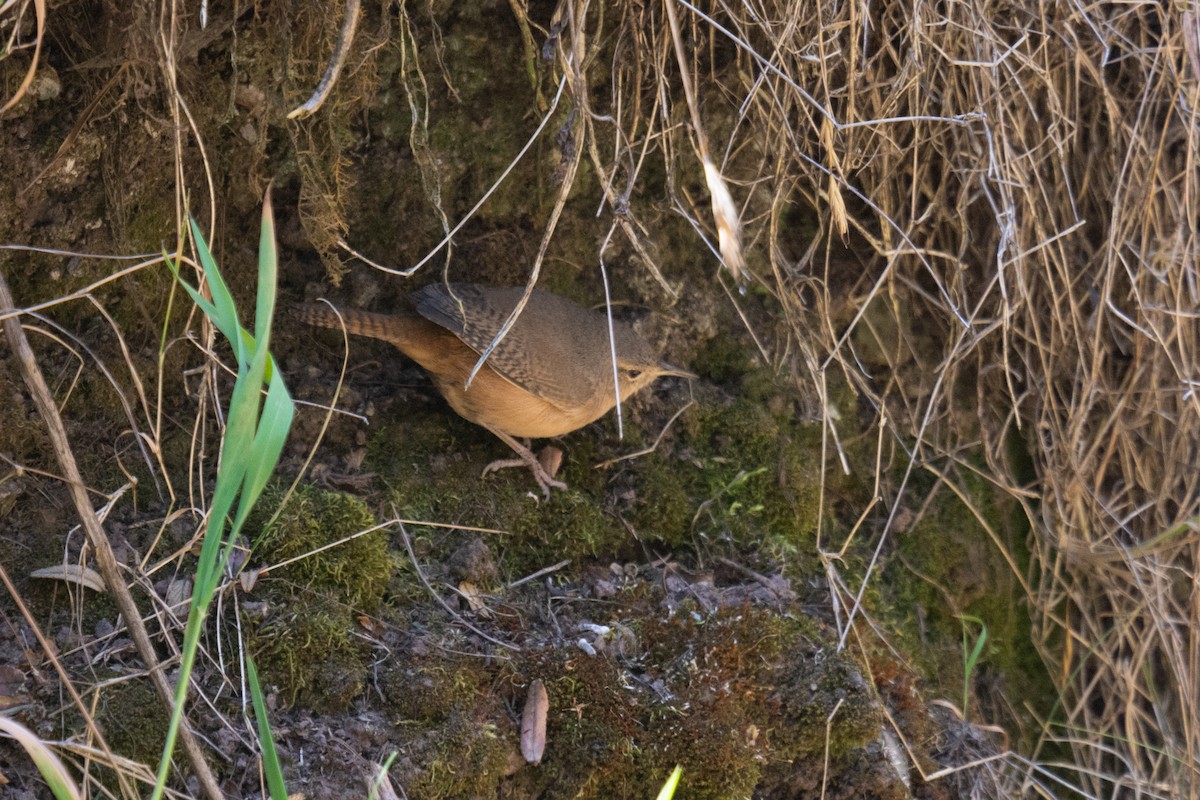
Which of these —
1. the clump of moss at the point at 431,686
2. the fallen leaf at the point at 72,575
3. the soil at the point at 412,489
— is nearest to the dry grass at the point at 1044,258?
the soil at the point at 412,489

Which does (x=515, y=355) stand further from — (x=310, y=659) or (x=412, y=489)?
(x=310, y=659)

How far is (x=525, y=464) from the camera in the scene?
405 centimetres

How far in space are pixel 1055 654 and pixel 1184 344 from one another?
138 cm

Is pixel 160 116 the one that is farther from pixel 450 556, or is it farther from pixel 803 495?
pixel 803 495

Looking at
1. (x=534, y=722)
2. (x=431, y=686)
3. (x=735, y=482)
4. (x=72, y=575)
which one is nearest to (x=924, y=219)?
(x=735, y=482)

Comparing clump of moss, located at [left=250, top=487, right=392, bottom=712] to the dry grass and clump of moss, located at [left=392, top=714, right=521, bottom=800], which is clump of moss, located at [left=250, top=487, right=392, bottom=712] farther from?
the dry grass

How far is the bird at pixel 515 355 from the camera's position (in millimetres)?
Result: 3742

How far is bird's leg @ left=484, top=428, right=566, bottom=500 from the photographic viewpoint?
157 inches

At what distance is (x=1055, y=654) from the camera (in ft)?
14.9

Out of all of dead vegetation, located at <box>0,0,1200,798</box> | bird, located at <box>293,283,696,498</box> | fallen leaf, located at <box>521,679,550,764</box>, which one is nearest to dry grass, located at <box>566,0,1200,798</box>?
dead vegetation, located at <box>0,0,1200,798</box>

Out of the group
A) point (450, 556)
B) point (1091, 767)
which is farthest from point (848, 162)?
point (1091, 767)

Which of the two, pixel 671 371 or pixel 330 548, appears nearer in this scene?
pixel 330 548

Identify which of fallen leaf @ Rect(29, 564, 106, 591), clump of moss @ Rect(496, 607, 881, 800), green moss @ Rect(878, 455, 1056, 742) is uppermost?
fallen leaf @ Rect(29, 564, 106, 591)

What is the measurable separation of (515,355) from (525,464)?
42 cm
